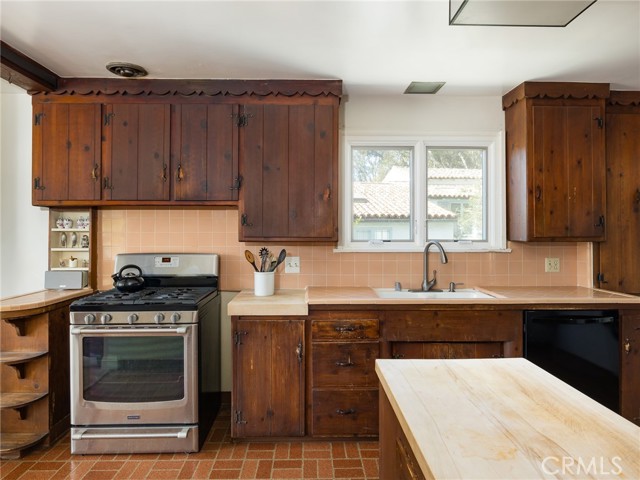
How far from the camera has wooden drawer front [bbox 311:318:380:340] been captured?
8.45 feet

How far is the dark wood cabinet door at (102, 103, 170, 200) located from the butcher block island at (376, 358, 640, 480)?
2161mm

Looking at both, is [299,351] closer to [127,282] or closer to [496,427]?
[127,282]

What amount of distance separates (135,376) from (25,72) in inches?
79.5

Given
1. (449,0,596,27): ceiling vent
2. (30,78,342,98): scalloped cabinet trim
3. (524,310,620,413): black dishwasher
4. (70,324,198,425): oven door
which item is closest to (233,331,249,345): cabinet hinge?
(70,324,198,425): oven door

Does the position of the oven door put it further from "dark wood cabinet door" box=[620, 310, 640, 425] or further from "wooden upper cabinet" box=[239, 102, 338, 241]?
"dark wood cabinet door" box=[620, 310, 640, 425]

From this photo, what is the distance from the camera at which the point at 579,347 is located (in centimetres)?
260

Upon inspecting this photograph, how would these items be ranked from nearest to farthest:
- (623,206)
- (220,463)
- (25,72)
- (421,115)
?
(220,463), (25,72), (623,206), (421,115)

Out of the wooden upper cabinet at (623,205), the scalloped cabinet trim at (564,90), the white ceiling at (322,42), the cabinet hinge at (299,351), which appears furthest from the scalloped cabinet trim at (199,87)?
the wooden upper cabinet at (623,205)

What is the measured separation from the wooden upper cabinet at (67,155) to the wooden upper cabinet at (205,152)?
565mm

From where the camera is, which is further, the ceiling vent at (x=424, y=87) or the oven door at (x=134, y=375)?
the ceiling vent at (x=424, y=87)

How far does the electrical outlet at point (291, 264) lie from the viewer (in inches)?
124

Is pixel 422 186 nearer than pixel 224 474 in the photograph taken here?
No

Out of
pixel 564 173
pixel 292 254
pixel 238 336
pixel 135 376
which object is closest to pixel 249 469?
pixel 238 336

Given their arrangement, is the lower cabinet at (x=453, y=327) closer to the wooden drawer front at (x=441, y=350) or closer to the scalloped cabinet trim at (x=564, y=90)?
the wooden drawer front at (x=441, y=350)
